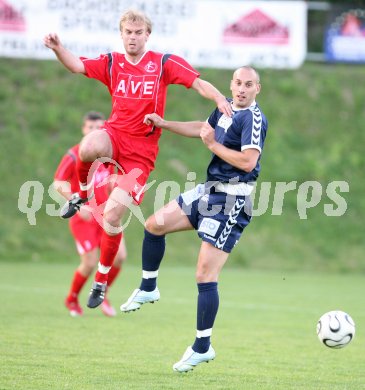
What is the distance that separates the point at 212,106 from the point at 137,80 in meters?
14.7

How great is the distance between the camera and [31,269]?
56.9 ft

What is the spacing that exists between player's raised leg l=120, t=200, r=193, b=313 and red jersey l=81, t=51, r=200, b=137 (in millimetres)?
887

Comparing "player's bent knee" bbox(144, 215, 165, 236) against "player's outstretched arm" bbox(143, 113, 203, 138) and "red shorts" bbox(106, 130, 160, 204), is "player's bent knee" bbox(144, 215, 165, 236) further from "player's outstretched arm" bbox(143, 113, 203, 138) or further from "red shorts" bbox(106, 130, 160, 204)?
"player's outstretched arm" bbox(143, 113, 203, 138)

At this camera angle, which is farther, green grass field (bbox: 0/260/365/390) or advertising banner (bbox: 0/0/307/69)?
advertising banner (bbox: 0/0/307/69)

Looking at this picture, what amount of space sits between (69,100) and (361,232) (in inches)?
309

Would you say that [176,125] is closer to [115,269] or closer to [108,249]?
[108,249]

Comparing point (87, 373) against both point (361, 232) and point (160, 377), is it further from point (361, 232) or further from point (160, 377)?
point (361, 232)

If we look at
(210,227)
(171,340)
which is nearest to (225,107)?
(210,227)

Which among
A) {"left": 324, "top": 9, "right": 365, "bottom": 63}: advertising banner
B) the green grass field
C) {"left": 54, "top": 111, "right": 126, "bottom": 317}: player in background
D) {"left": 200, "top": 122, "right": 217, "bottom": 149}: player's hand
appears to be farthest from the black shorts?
{"left": 324, "top": 9, "right": 365, "bottom": 63}: advertising banner

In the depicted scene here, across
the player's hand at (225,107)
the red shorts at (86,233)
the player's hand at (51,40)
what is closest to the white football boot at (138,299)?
the player's hand at (225,107)

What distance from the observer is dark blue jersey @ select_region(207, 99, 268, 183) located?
7.25m

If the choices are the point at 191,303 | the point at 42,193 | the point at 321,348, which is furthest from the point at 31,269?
the point at 321,348

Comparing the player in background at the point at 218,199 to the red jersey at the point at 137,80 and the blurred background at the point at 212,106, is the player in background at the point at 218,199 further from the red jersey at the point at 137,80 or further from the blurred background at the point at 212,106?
the blurred background at the point at 212,106

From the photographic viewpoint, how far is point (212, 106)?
22609 mm
